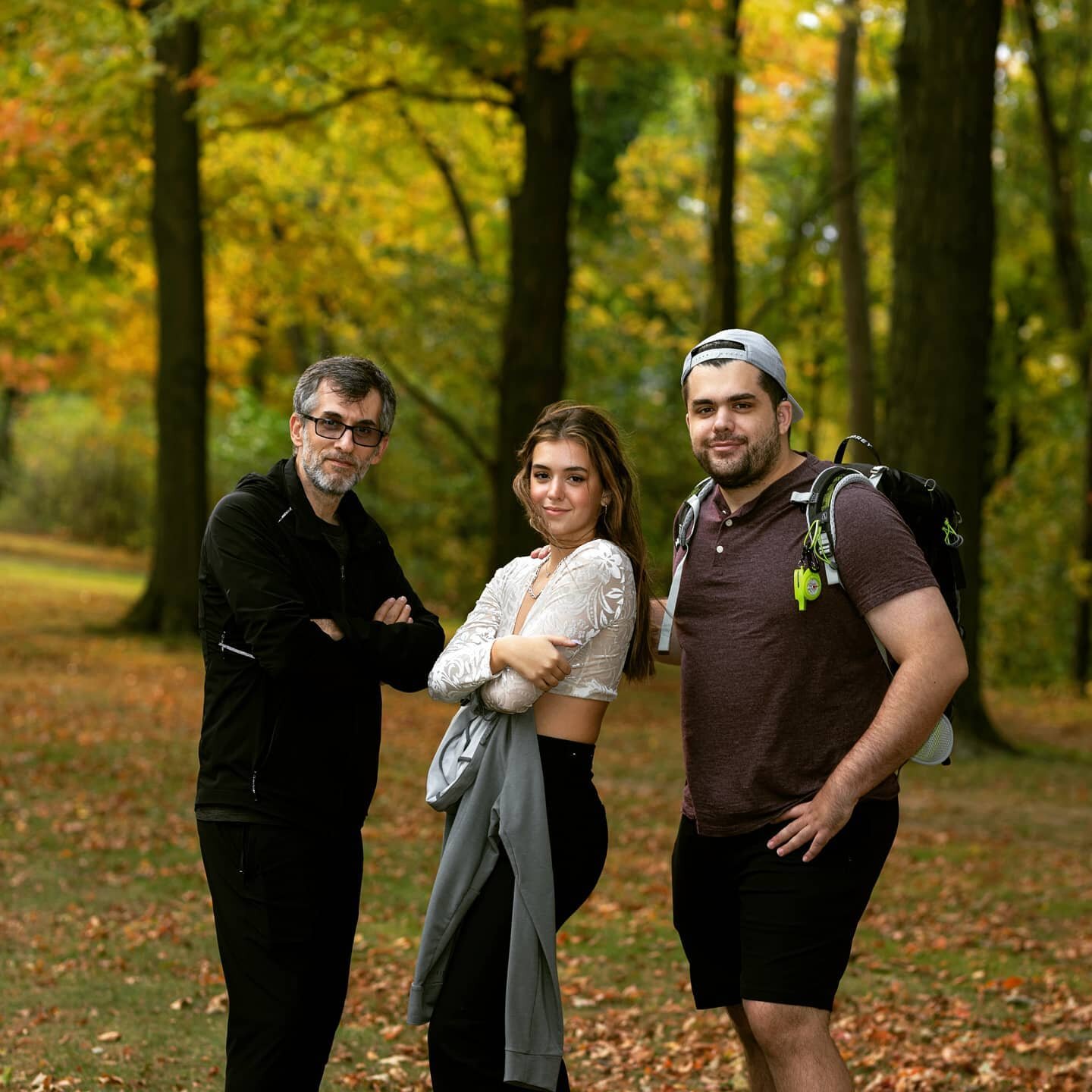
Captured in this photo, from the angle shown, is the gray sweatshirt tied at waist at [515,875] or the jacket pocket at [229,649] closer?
the gray sweatshirt tied at waist at [515,875]

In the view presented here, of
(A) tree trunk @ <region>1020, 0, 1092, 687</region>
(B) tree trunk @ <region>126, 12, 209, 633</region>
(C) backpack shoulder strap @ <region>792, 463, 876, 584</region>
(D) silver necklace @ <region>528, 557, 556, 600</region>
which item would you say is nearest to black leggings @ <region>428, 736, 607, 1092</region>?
(D) silver necklace @ <region>528, 557, 556, 600</region>

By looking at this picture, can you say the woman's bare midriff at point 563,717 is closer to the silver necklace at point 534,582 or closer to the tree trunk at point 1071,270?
the silver necklace at point 534,582

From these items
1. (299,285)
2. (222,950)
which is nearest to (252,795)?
(222,950)

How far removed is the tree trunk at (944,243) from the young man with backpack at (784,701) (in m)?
9.68

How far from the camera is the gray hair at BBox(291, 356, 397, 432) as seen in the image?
4.27 m

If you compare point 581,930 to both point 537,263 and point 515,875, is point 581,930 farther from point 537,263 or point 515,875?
point 537,263

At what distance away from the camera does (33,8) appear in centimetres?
1773

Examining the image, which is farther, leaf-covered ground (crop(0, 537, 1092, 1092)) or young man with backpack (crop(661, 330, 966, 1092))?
leaf-covered ground (crop(0, 537, 1092, 1092))

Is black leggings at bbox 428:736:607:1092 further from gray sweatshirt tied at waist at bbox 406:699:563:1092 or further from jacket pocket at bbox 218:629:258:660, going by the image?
jacket pocket at bbox 218:629:258:660

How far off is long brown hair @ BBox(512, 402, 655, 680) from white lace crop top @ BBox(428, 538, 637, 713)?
7 centimetres

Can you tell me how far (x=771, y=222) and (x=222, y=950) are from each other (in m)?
32.8

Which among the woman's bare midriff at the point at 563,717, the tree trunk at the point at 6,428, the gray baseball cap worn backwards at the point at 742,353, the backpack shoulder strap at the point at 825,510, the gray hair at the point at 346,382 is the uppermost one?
the tree trunk at the point at 6,428

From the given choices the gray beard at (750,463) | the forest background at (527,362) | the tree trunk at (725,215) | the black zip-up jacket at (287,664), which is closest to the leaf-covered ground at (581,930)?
the forest background at (527,362)

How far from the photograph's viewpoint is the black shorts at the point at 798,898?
389 centimetres
